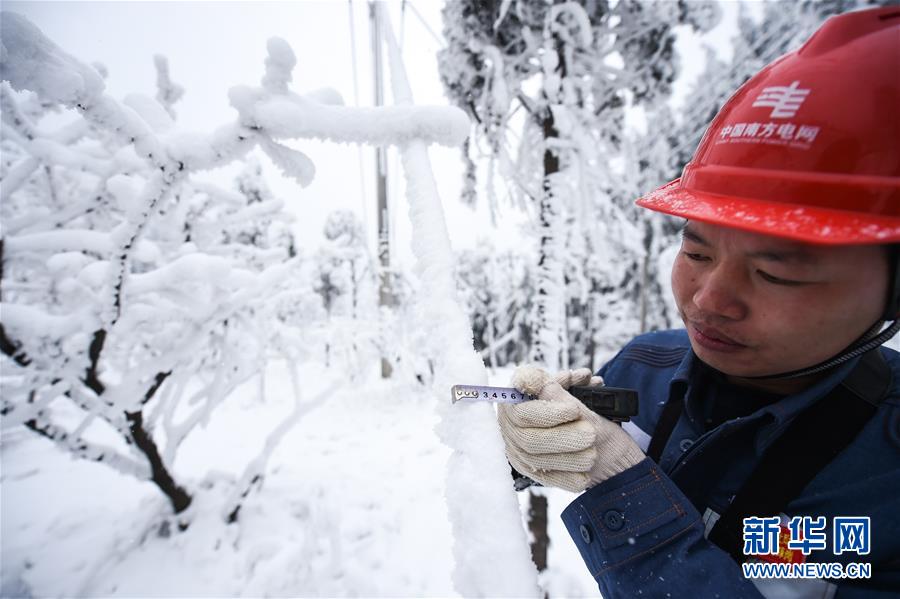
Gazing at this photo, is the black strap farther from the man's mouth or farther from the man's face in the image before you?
the man's mouth

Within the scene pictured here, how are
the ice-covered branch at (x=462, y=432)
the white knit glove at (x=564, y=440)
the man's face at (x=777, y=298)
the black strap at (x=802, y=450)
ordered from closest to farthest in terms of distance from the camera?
the ice-covered branch at (x=462, y=432), the man's face at (x=777, y=298), the black strap at (x=802, y=450), the white knit glove at (x=564, y=440)

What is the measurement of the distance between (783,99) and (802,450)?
1.00 m

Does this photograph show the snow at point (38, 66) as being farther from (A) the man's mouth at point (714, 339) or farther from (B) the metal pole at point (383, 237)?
(B) the metal pole at point (383, 237)

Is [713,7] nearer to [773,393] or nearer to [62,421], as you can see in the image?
[773,393]

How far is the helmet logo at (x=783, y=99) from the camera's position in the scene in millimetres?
892

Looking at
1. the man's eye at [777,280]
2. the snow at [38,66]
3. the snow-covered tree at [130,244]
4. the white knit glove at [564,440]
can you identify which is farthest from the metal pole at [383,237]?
the man's eye at [777,280]

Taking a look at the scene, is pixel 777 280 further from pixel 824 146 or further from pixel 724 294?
pixel 824 146

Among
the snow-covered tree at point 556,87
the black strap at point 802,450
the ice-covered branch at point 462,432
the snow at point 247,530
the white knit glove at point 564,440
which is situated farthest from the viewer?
the snow-covered tree at point 556,87

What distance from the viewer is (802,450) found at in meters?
0.98

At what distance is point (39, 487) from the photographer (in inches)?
165

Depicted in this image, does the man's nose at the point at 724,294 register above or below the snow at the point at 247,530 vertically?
above

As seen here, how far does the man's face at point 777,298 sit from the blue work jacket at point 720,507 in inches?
8.2

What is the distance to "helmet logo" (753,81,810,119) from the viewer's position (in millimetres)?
892

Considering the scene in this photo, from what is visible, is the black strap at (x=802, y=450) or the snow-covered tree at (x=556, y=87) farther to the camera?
the snow-covered tree at (x=556, y=87)
